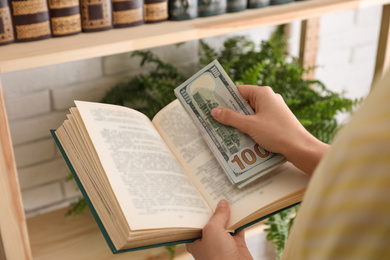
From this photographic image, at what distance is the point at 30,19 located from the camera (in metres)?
0.78

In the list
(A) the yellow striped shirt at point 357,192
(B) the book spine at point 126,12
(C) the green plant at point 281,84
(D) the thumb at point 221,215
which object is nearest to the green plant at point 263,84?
(C) the green plant at point 281,84

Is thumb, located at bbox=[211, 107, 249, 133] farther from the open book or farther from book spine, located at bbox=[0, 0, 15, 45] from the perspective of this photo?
book spine, located at bbox=[0, 0, 15, 45]

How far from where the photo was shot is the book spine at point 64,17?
798mm

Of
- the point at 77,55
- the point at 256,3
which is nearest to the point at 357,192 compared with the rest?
the point at 77,55

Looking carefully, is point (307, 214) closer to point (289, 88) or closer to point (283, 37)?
point (289, 88)

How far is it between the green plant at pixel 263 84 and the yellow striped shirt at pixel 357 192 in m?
0.84

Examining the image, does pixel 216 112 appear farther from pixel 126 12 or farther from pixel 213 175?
pixel 126 12

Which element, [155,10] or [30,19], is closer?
[30,19]

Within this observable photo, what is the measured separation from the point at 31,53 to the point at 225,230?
0.45 m

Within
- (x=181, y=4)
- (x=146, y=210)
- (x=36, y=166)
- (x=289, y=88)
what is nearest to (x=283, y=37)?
(x=289, y=88)

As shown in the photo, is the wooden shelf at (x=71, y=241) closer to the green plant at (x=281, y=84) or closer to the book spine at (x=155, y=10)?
the green plant at (x=281, y=84)

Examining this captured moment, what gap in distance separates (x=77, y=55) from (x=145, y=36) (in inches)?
5.5

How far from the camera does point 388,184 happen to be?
194mm

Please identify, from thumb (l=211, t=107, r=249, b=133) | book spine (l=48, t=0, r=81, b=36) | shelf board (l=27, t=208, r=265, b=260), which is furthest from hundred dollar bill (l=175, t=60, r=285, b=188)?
shelf board (l=27, t=208, r=265, b=260)
